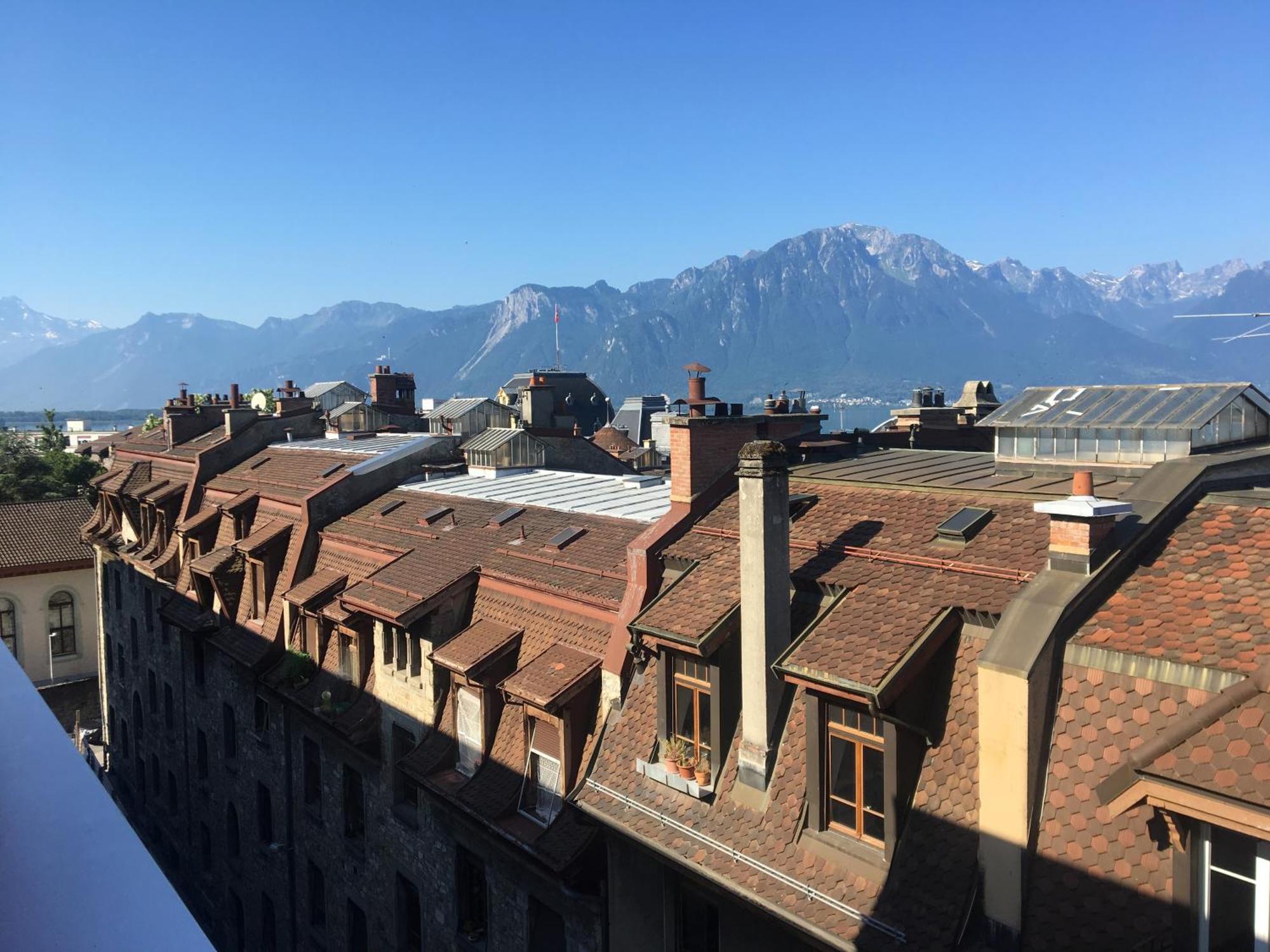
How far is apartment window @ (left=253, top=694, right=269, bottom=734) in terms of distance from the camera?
26.2 metres

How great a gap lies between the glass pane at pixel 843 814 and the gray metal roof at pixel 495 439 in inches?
792

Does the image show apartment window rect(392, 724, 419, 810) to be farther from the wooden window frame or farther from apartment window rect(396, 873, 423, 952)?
the wooden window frame

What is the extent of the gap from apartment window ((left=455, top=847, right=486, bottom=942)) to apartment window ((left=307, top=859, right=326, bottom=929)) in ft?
27.3

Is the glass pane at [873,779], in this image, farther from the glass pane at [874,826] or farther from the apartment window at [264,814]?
the apartment window at [264,814]

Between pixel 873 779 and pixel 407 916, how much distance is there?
44.6 ft

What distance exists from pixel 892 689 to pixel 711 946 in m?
5.62

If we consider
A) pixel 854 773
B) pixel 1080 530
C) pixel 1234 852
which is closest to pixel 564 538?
pixel 854 773

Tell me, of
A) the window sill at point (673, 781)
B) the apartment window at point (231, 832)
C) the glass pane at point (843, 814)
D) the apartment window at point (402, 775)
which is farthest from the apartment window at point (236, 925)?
the glass pane at point (843, 814)

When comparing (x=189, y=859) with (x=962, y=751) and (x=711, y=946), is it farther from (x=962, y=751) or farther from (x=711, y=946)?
(x=962, y=751)

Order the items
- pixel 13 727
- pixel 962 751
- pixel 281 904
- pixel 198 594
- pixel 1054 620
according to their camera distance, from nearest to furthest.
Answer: pixel 13 727
pixel 1054 620
pixel 962 751
pixel 281 904
pixel 198 594

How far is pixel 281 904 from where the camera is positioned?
25.6m

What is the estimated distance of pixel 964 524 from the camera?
1236 centimetres

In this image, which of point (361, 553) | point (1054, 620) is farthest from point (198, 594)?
point (1054, 620)

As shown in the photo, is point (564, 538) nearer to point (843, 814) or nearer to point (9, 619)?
point (843, 814)
